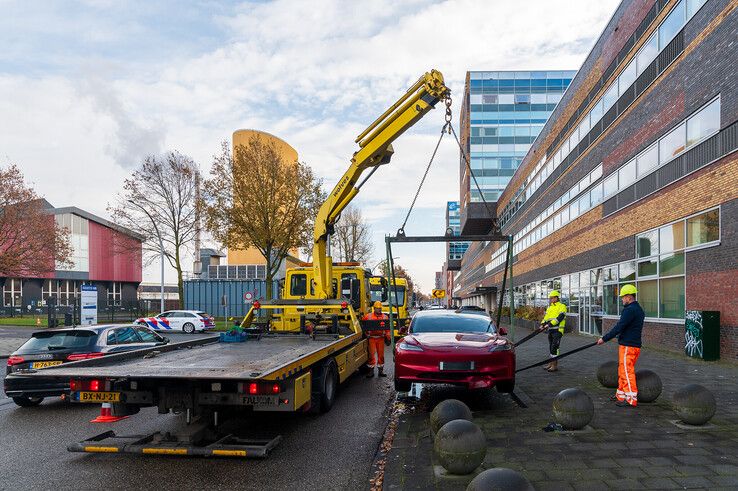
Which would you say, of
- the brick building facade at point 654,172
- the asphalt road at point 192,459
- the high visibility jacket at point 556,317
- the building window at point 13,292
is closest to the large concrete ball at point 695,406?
the asphalt road at point 192,459

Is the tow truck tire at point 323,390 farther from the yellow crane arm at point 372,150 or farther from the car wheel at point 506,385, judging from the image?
the yellow crane arm at point 372,150

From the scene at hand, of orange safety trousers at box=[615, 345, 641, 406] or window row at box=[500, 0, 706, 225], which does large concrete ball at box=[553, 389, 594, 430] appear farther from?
window row at box=[500, 0, 706, 225]

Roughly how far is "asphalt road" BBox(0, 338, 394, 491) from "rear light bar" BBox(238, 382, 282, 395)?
73 cm

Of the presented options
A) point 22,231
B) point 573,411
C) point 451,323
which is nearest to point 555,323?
point 451,323

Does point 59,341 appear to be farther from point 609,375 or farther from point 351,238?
point 351,238

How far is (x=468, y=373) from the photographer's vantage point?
7.61 metres

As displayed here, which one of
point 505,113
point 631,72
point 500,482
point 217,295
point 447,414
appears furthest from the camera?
point 505,113

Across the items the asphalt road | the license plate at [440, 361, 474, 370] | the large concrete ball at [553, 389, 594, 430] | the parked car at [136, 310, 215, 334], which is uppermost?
the license plate at [440, 361, 474, 370]

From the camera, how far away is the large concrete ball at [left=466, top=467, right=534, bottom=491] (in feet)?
11.3

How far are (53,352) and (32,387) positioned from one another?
58 cm

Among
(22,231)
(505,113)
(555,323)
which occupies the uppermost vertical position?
(505,113)

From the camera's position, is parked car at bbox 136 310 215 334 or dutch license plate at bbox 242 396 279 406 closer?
dutch license plate at bbox 242 396 279 406

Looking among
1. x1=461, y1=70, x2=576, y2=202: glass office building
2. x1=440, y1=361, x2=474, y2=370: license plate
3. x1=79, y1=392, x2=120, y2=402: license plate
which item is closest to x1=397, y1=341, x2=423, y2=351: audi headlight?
x1=440, y1=361, x2=474, y2=370: license plate

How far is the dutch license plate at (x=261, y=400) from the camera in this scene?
5562 millimetres
